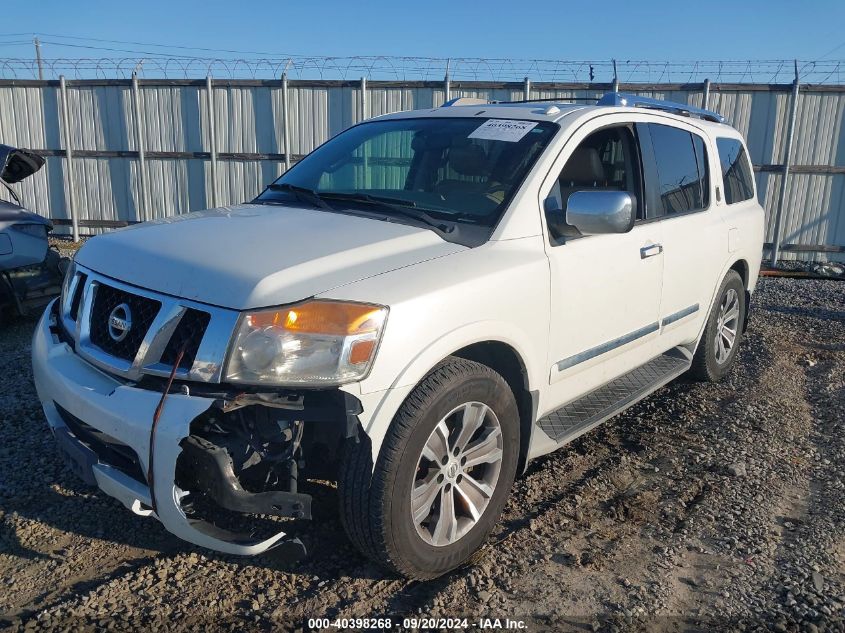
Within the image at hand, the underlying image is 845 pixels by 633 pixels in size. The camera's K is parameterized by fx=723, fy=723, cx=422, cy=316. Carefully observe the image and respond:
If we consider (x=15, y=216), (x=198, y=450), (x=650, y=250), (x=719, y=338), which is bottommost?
(x=719, y=338)

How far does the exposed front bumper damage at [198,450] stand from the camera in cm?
247

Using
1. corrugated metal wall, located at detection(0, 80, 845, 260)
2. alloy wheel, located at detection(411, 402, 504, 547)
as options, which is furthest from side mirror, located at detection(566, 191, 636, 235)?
corrugated metal wall, located at detection(0, 80, 845, 260)

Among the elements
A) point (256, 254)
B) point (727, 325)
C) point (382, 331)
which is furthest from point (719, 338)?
point (256, 254)

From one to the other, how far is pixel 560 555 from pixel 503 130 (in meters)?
2.11

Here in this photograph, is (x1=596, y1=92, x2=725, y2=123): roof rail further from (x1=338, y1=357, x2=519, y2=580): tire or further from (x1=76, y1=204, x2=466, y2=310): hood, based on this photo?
(x1=338, y1=357, x2=519, y2=580): tire

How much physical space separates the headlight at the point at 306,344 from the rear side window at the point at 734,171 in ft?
12.0

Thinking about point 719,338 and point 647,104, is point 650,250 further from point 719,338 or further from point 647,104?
point 719,338

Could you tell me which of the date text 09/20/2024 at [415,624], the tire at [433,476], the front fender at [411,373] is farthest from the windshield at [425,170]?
the date text 09/20/2024 at [415,624]

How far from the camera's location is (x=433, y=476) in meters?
2.89

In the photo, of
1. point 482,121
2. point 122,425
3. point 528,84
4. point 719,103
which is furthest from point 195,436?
point 719,103

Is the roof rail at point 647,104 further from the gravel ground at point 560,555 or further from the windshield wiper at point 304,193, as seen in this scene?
the gravel ground at point 560,555

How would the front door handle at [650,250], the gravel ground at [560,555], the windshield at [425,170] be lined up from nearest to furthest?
the gravel ground at [560,555] < the windshield at [425,170] < the front door handle at [650,250]

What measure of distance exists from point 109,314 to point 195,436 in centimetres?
72

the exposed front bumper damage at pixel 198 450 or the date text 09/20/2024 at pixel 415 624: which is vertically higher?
the exposed front bumper damage at pixel 198 450
